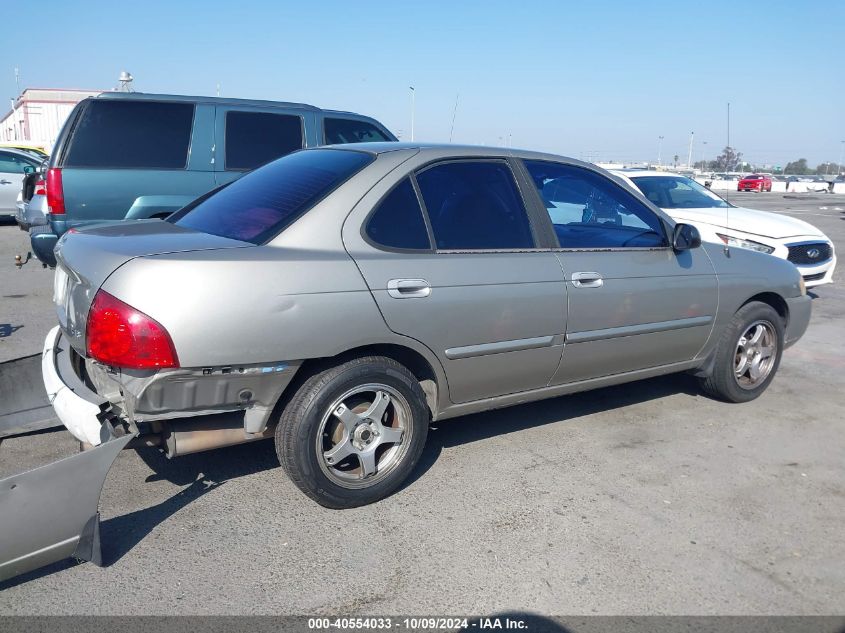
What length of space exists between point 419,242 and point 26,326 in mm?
4619

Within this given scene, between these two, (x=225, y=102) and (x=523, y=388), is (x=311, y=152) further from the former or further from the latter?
(x=225, y=102)

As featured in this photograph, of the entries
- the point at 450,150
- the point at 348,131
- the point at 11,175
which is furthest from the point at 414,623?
the point at 11,175

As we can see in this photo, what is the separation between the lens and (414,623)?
275cm

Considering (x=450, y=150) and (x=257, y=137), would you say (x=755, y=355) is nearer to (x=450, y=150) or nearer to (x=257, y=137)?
(x=450, y=150)

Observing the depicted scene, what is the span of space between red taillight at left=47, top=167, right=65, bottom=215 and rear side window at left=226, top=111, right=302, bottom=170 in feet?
5.13

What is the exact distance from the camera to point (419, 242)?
3.68 meters

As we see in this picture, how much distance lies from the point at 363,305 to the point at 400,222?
518 mm

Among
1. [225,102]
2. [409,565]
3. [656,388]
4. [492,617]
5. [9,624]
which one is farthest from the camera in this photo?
[225,102]

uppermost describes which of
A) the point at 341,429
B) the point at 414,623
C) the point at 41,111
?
the point at 41,111

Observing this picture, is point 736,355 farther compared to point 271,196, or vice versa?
point 736,355

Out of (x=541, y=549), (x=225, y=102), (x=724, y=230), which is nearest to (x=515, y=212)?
(x=541, y=549)

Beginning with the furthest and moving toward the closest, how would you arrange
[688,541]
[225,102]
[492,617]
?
[225,102]
[688,541]
[492,617]

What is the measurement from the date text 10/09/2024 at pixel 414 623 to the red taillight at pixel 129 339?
3.81 feet

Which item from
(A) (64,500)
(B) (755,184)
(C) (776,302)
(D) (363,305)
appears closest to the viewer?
(A) (64,500)
